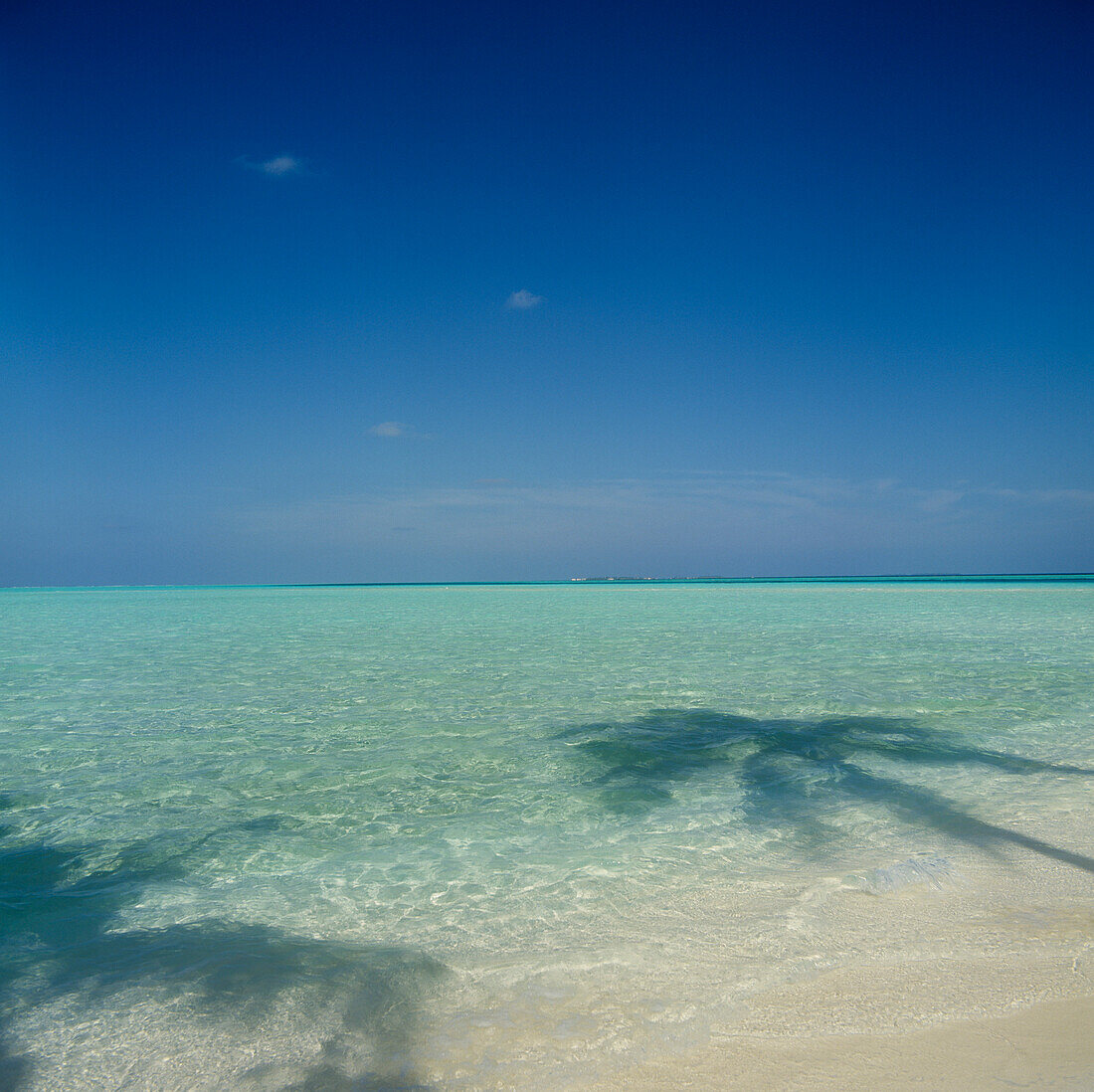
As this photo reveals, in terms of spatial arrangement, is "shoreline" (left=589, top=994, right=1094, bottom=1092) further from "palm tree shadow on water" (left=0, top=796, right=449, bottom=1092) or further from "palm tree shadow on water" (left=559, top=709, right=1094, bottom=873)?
"palm tree shadow on water" (left=559, top=709, right=1094, bottom=873)

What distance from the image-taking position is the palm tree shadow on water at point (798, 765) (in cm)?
492

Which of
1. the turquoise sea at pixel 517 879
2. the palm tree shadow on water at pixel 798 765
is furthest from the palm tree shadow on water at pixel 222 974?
the palm tree shadow on water at pixel 798 765

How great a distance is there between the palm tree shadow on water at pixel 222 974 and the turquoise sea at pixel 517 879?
0.05ft

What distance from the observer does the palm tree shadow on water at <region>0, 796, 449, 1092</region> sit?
2488 mm

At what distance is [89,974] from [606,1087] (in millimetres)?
2385

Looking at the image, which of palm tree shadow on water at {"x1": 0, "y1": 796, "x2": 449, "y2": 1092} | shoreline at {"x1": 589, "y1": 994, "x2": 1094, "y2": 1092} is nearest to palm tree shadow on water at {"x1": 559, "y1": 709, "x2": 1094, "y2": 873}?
shoreline at {"x1": 589, "y1": 994, "x2": 1094, "y2": 1092}

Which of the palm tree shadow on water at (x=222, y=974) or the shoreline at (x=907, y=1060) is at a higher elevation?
the shoreline at (x=907, y=1060)

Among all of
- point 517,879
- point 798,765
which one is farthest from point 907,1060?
point 798,765

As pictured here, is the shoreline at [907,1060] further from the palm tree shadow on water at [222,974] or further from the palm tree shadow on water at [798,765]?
the palm tree shadow on water at [798,765]

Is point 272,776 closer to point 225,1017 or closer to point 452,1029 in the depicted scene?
point 225,1017

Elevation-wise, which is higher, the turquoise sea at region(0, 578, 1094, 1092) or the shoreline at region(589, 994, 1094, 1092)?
the shoreline at region(589, 994, 1094, 1092)

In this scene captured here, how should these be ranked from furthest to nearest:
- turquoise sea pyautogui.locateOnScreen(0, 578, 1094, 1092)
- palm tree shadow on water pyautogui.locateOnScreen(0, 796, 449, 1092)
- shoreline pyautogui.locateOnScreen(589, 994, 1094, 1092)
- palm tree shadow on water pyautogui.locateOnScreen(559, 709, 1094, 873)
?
palm tree shadow on water pyautogui.locateOnScreen(559, 709, 1094, 873)
turquoise sea pyautogui.locateOnScreen(0, 578, 1094, 1092)
palm tree shadow on water pyautogui.locateOnScreen(0, 796, 449, 1092)
shoreline pyautogui.locateOnScreen(589, 994, 1094, 1092)

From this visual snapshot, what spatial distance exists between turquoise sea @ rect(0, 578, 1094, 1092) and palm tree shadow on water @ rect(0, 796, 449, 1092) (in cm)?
2

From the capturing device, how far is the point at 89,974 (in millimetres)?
3141
